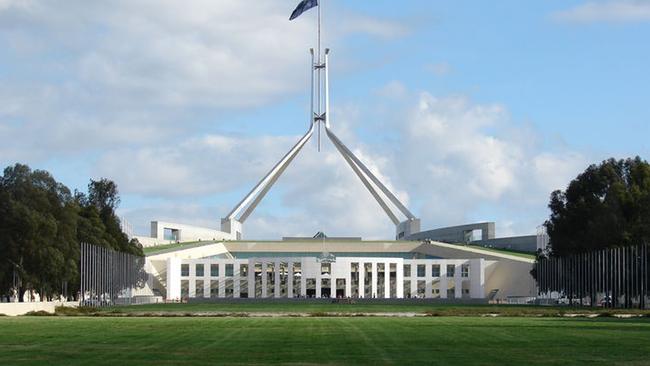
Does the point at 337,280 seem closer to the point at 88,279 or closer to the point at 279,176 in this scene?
the point at 279,176

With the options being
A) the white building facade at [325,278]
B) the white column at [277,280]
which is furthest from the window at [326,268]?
the white column at [277,280]

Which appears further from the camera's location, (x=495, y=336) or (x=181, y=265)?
(x=181, y=265)

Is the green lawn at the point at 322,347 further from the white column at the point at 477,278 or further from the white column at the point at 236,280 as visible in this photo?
the white column at the point at 236,280

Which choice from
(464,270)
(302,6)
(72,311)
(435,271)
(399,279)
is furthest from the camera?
(435,271)

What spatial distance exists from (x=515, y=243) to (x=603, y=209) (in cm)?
6324

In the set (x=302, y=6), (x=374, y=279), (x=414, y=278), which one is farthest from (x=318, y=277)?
(x=302, y=6)

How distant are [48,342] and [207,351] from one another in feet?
14.4

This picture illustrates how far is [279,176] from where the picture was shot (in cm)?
12469

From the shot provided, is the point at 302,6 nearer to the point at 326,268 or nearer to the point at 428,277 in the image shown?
the point at 326,268

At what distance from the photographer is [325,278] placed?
105m

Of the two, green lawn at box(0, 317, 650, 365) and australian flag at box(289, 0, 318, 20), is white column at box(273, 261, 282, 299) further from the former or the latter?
green lawn at box(0, 317, 650, 365)

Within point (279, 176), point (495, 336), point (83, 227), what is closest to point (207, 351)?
point (495, 336)

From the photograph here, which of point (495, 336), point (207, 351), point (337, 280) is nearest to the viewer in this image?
point (207, 351)

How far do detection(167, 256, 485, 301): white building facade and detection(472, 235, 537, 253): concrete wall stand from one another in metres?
20.2
